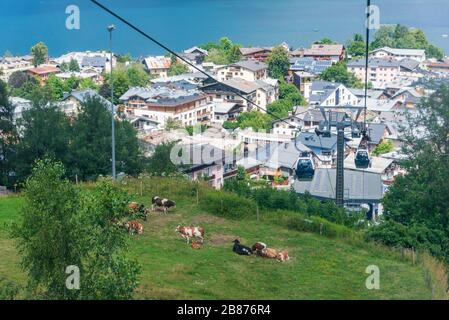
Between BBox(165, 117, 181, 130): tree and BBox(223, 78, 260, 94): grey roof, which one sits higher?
BBox(223, 78, 260, 94): grey roof

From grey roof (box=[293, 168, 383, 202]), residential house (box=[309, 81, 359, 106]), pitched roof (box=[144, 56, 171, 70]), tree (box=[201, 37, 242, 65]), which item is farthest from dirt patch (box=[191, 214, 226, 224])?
tree (box=[201, 37, 242, 65])

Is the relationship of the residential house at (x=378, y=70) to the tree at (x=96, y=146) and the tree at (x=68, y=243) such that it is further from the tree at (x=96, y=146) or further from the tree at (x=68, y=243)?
the tree at (x=68, y=243)

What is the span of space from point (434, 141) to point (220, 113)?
17.6 m

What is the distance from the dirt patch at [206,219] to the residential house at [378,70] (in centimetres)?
2648

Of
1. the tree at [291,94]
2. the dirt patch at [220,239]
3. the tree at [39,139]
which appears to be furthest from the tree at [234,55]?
the dirt patch at [220,239]

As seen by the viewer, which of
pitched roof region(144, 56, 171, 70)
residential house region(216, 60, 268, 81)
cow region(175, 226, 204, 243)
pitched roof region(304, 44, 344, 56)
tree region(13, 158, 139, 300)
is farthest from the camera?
pitched roof region(304, 44, 344, 56)

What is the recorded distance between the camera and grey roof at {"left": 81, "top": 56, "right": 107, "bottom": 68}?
116ft

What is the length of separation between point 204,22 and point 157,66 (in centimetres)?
2494

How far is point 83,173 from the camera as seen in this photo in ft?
29.1

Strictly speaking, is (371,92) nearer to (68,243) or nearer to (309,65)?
(309,65)

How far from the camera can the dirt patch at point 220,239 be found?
5.30m

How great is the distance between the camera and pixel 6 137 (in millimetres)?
10219

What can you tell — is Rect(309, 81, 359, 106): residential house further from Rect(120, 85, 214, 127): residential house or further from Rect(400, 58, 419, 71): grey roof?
Rect(400, 58, 419, 71): grey roof

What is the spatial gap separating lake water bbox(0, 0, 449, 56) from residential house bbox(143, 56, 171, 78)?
8485 millimetres
